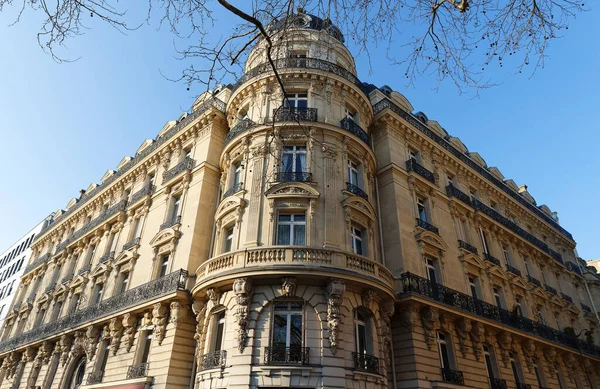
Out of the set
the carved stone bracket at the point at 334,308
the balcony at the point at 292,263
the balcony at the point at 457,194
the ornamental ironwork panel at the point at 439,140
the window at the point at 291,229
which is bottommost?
the carved stone bracket at the point at 334,308

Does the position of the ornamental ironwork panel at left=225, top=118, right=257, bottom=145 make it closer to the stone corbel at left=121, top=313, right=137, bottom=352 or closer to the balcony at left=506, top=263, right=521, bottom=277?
the stone corbel at left=121, top=313, right=137, bottom=352

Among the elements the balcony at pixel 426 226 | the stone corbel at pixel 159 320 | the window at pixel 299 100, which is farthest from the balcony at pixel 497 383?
the window at pixel 299 100

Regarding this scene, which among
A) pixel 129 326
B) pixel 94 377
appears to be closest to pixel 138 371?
pixel 129 326

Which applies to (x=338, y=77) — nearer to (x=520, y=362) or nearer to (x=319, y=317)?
(x=319, y=317)

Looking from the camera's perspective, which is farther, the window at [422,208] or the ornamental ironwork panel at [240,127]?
the window at [422,208]

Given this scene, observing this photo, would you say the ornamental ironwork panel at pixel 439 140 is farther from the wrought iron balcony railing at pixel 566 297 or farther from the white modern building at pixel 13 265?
the white modern building at pixel 13 265

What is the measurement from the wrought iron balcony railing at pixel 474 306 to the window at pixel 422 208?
433 centimetres

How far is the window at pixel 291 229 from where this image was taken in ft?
49.2

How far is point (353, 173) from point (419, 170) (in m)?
5.29

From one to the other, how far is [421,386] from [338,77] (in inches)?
575

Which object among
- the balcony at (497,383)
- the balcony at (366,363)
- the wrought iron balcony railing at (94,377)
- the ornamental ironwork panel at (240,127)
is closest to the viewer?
the balcony at (366,363)

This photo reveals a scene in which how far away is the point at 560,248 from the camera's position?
35281 millimetres

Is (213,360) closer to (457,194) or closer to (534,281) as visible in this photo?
(457,194)

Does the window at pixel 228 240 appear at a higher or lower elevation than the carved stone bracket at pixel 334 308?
higher
